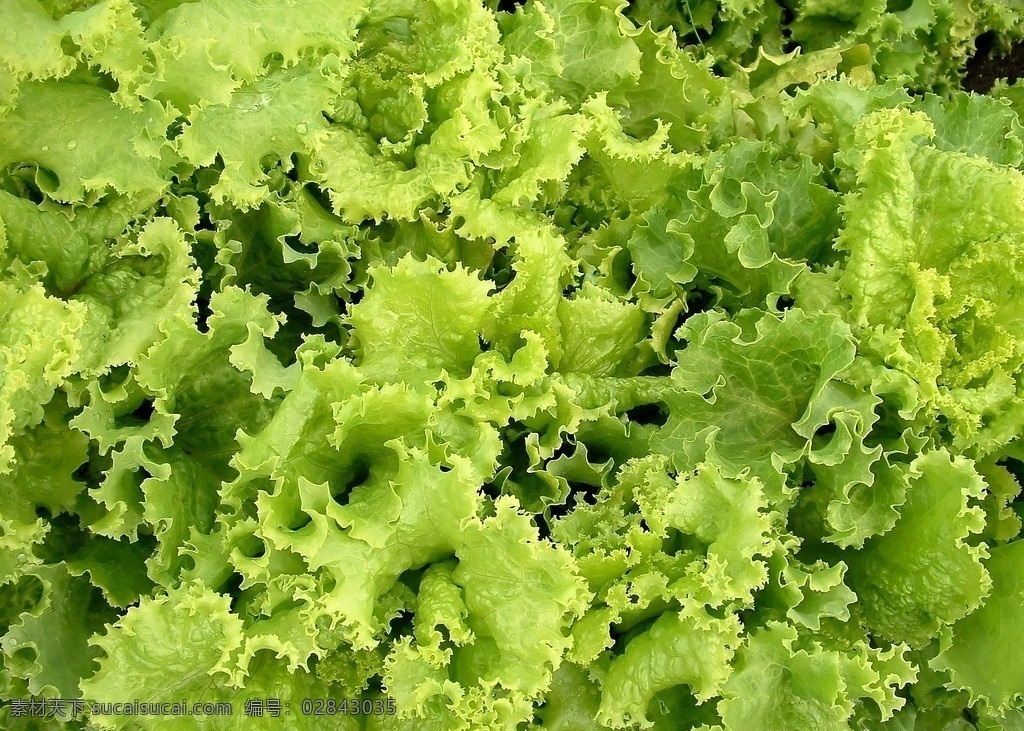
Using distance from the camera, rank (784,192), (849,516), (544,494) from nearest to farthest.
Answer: (849,516) → (544,494) → (784,192)

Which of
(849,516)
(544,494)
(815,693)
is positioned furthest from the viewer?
(544,494)

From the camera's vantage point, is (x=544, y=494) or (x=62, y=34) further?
(x=544, y=494)

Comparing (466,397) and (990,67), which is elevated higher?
(990,67)

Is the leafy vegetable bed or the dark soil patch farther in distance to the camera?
the dark soil patch

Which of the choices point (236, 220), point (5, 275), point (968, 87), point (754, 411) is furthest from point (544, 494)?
point (968, 87)

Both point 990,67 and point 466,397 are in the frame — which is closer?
point 466,397

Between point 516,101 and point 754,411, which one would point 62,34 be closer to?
point 516,101

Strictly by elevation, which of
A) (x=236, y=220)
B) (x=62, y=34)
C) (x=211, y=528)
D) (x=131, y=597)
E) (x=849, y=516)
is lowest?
(x=131, y=597)

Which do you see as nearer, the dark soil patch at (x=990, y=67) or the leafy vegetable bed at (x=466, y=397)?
the leafy vegetable bed at (x=466, y=397)
